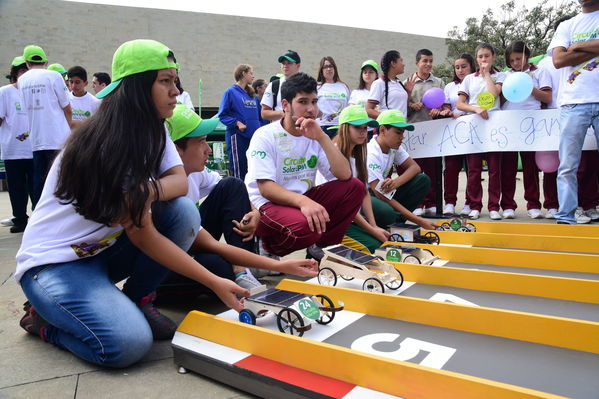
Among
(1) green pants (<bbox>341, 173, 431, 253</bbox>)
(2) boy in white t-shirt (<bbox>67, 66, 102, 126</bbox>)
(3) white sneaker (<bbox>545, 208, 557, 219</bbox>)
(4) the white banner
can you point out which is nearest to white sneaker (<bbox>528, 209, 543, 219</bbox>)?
(3) white sneaker (<bbox>545, 208, 557, 219</bbox>)

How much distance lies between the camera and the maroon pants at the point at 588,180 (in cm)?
513

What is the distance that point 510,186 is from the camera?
559 centimetres

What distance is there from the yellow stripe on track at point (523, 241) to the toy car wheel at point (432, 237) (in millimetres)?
128

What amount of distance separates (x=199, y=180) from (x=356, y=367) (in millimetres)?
1795

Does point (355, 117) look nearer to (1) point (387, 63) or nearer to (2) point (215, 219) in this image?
(2) point (215, 219)

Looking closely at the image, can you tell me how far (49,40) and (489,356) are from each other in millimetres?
23194

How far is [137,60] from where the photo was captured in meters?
1.85

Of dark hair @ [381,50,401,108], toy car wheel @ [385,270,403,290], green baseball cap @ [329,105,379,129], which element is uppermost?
dark hair @ [381,50,401,108]

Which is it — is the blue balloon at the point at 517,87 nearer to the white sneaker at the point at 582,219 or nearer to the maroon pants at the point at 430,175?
the maroon pants at the point at 430,175

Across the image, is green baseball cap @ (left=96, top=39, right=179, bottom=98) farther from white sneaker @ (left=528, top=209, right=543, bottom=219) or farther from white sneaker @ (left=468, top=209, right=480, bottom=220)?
white sneaker @ (left=528, top=209, right=543, bottom=219)

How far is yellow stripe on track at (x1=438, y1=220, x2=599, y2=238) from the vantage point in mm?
3971

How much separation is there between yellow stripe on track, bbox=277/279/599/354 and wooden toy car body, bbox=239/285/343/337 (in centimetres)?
20

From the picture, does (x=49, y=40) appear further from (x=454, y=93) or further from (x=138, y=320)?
(x=138, y=320)

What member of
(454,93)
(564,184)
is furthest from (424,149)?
(564,184)
